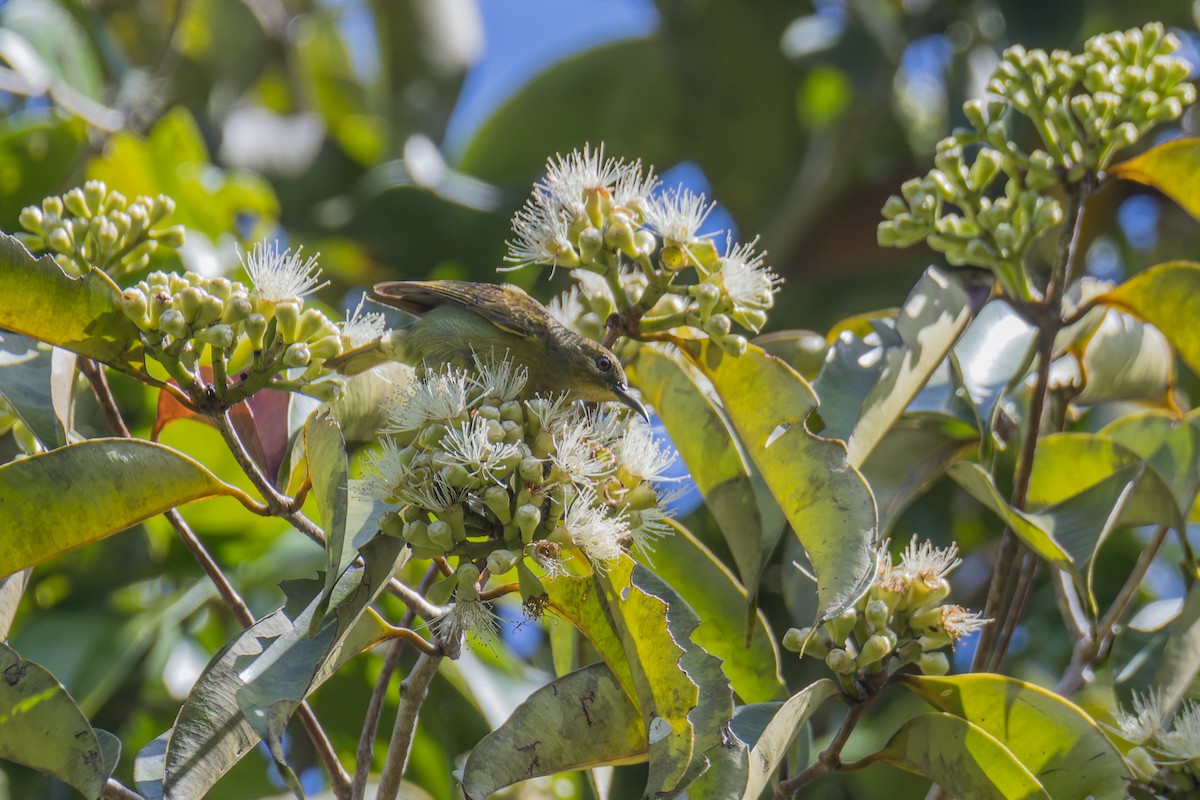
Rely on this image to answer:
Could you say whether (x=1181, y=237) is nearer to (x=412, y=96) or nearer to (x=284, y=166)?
(x=412, y=96)

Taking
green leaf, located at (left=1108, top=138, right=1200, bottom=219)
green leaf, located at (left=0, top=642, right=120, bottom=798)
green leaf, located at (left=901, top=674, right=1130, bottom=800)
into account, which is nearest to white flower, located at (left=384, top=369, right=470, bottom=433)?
green leaf, located at (left=0, top=642, right=120, bottom=798)

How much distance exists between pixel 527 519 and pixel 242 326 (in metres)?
0.58

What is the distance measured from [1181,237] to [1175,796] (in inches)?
141

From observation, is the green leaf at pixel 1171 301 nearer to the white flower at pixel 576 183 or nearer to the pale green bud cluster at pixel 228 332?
the white flower at pixel 576 183

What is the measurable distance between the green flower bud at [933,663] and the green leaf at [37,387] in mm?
1412

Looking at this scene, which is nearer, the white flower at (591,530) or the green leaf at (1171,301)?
the white flower at (591,530)

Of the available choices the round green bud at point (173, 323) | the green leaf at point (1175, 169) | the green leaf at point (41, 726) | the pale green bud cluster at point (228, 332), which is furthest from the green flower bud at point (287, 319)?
the green leaf at point (1175, 169)

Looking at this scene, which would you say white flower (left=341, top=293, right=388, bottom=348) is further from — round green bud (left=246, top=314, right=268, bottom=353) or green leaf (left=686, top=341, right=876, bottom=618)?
green leaf (left=686, top=341, right=876, bottom=618)

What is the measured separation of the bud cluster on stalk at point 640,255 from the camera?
2.16m

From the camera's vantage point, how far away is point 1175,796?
7.01ft

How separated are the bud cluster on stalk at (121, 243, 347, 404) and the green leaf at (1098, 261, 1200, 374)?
58.3 inches

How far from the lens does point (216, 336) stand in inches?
75.9

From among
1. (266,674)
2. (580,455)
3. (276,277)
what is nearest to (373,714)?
(266,674)

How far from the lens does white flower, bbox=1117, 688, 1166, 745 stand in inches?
85.7
